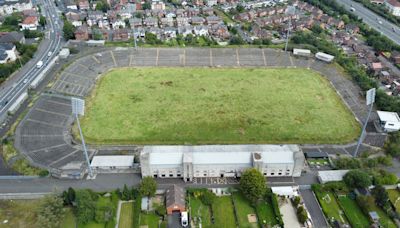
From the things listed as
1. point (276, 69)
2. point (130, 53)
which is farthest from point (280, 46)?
point (130, 53)

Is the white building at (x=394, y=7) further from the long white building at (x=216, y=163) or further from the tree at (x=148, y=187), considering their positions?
the tree at (x=148, y=187)

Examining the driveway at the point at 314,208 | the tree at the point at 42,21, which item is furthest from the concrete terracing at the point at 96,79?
the tree at the point at 42,21

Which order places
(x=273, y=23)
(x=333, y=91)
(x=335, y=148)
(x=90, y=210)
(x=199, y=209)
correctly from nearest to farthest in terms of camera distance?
(x=90, y=210) → (x=199, y=209) → (x=335, y=148) → (x=333, y=91) → (x=273, y=23)

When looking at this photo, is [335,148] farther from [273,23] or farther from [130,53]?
[273,23]

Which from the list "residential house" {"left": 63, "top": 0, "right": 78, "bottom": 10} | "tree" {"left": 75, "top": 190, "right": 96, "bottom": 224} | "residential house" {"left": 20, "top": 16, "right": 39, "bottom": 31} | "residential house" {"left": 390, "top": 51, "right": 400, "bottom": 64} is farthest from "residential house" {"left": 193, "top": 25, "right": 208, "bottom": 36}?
"tree" {"left": 75, "top": 190, "right": 96, "bottom": 224}

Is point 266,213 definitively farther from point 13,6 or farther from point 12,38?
point 13,6

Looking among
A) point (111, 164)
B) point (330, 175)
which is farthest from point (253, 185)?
point (111, 164)

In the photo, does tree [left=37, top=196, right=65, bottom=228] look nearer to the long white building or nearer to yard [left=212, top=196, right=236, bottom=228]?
the long white building
